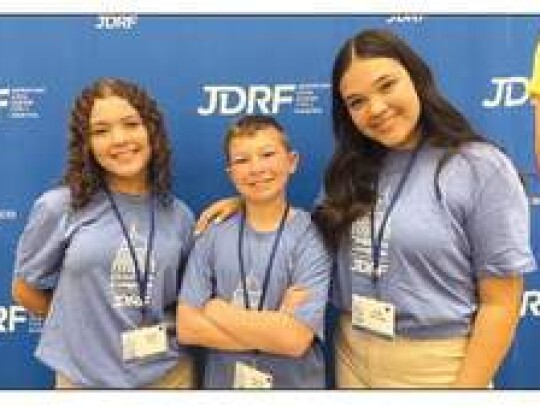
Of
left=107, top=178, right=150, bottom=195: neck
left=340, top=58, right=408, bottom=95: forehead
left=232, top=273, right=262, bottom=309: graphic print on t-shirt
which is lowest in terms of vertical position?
left=232, top=273, right=262, bottom=309: graphic print on t-shirt

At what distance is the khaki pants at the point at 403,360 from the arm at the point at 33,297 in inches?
32.3

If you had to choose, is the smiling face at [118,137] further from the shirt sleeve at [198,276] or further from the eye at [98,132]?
the shirt sleeve at [198,276]

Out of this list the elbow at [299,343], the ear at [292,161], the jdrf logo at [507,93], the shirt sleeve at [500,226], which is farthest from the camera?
the jdrf logo at [507,93]

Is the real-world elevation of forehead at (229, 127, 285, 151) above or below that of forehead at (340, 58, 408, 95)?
below

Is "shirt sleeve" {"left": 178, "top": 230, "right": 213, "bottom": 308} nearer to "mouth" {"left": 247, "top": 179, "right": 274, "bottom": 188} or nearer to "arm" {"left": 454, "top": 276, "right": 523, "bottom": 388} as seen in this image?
"mouth" {"left": 247, "top": 179, "right": 274, "bottom": 188}

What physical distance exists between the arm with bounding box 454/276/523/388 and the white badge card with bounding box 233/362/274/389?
0.46 meters

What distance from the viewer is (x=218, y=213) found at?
2.21 m

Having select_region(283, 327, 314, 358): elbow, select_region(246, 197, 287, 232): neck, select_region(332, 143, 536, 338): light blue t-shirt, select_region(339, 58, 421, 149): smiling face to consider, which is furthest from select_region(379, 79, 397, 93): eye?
select_region(283, 327, 314, 358): elbow

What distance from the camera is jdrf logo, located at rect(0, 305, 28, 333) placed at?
95.2 inches


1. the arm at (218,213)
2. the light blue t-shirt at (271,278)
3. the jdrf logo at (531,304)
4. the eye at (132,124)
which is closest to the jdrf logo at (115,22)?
the eye at (132,124)

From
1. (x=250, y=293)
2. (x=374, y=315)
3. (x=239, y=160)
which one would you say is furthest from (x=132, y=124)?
(x=374, y=315)

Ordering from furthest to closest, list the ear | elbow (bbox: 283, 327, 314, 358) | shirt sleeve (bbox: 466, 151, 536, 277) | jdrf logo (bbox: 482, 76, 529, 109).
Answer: jdrf logo (bbox: 482, 76, 529, 109) → the ear → elbow (bbox: 283, 327, 314, 358) → shirt sleeve (bbox: 466, 151, 536, 277)

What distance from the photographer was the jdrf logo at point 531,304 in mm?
2381
